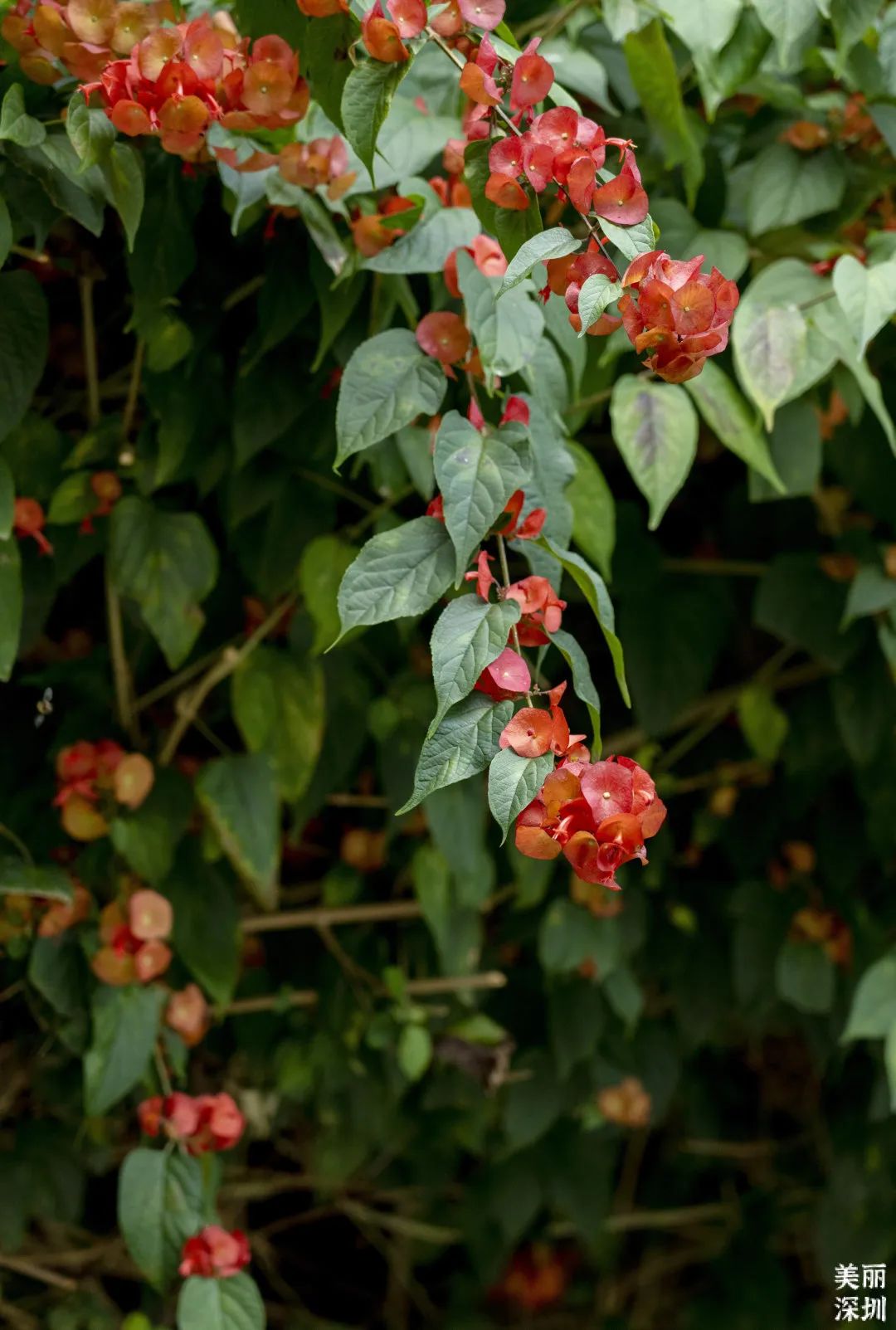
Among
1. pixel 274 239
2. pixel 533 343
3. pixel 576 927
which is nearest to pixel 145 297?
pixel 274 239

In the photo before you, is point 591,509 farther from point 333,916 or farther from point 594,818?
point 333,916

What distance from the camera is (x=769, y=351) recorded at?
952 mm

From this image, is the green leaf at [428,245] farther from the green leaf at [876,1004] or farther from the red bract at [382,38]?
the green leaf at [876,1004]

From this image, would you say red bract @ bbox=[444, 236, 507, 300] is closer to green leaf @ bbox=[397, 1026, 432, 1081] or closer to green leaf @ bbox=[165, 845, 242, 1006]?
green leaf @ bbox=[165, 845, 242, 1006]

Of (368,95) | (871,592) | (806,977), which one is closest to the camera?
(368,95)

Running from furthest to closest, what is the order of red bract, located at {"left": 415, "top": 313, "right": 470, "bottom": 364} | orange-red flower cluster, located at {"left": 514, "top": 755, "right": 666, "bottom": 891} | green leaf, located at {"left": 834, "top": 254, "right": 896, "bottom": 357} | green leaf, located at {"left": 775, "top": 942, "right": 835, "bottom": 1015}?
green leaf, located at {"left": 775, "top": 942, "right": 835, "bottom": 1015}
green leaf, located at {"left": 834, "top": 254, "right": 896, "bottom": 357}
red bract, located at {"left": 415, "top": 313, "right": 470, "bottom": 364}
orange-red flower cluster, located at {"left": 514, "top": 755, "right": 666, "bottom": 891}

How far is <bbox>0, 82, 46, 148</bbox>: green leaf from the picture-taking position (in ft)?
2.39

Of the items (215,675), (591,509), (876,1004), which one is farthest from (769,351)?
(876,1004)

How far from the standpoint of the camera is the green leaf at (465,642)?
0.60 m

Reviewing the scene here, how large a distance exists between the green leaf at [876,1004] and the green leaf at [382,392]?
2.33 feet

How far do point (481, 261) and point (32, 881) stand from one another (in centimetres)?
49

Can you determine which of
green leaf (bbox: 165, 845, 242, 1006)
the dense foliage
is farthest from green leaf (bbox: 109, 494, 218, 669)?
green leaf (bbox: 165, 845, 242, 1006)

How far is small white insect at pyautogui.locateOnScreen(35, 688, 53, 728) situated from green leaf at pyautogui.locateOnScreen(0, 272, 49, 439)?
38 cm

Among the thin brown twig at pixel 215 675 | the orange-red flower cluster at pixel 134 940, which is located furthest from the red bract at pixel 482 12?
the orange-red flower cluster at pixel 134 940
